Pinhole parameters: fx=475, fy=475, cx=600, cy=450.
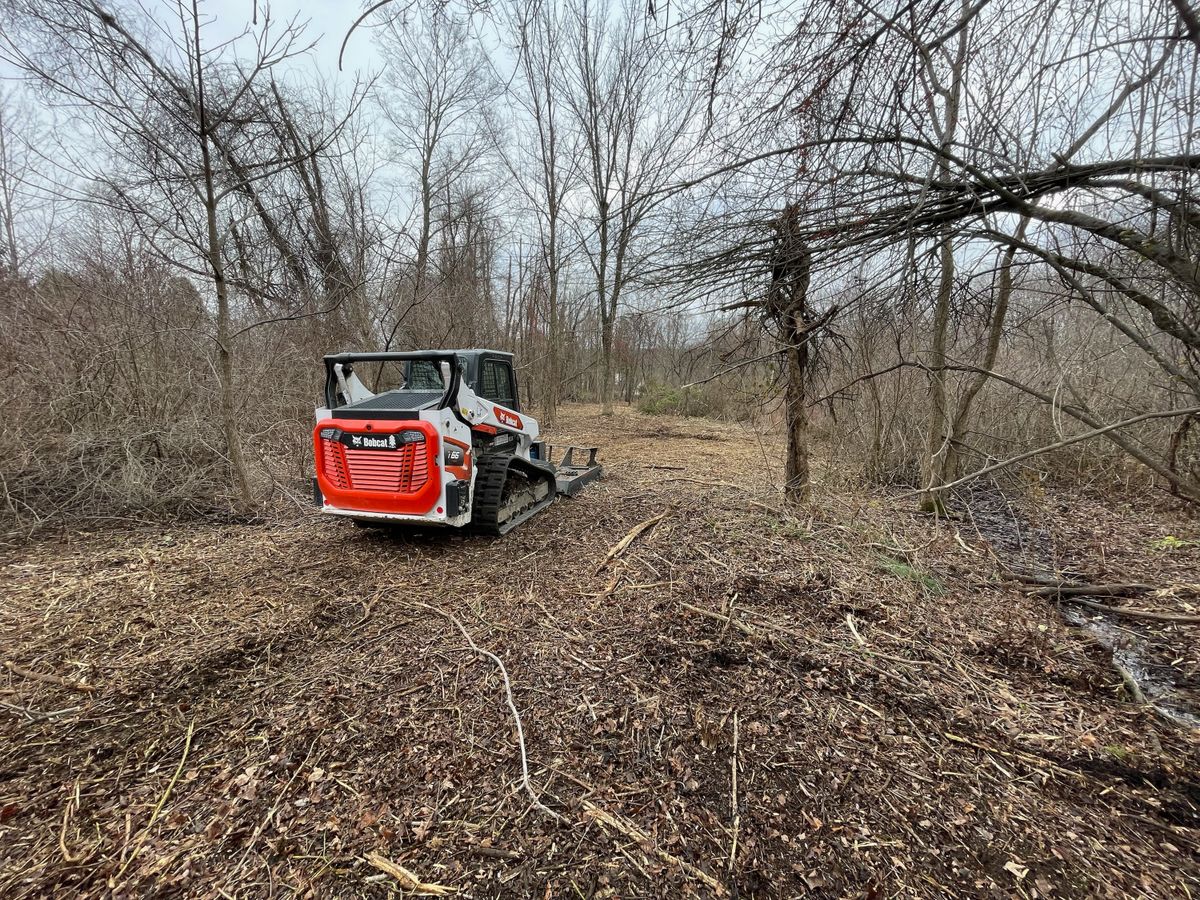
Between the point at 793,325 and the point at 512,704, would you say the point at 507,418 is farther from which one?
the point at 512,704

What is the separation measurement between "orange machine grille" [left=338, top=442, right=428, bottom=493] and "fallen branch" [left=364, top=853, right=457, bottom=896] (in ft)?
8.84

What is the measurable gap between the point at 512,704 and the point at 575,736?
378mm

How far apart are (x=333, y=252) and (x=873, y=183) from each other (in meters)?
7.48

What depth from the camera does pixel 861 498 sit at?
5891 millimetres

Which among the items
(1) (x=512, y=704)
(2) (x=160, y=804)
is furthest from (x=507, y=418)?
(2) (x=160, y=804)

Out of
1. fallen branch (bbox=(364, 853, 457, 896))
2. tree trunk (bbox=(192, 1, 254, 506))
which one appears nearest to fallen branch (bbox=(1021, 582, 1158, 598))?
fallen branch (bbox=(364, 853, 457, 896))

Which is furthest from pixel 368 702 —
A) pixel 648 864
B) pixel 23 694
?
pixel 23 694

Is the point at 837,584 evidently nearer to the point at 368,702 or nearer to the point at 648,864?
the point at 648,864

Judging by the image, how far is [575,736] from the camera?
2.25 metres

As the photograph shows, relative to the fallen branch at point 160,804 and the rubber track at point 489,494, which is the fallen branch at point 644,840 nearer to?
the fallen branch at point 160,804

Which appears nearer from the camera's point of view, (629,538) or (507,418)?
(629,538)

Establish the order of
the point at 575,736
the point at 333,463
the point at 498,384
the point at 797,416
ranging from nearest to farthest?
the point at 575,736 → the point at 333,463 → the point at 797,416 → the point at 498,384

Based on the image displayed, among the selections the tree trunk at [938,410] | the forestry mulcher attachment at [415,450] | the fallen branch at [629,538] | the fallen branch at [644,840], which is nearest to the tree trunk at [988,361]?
the tree trunk at [938,410]

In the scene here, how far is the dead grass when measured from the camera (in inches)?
65.2
